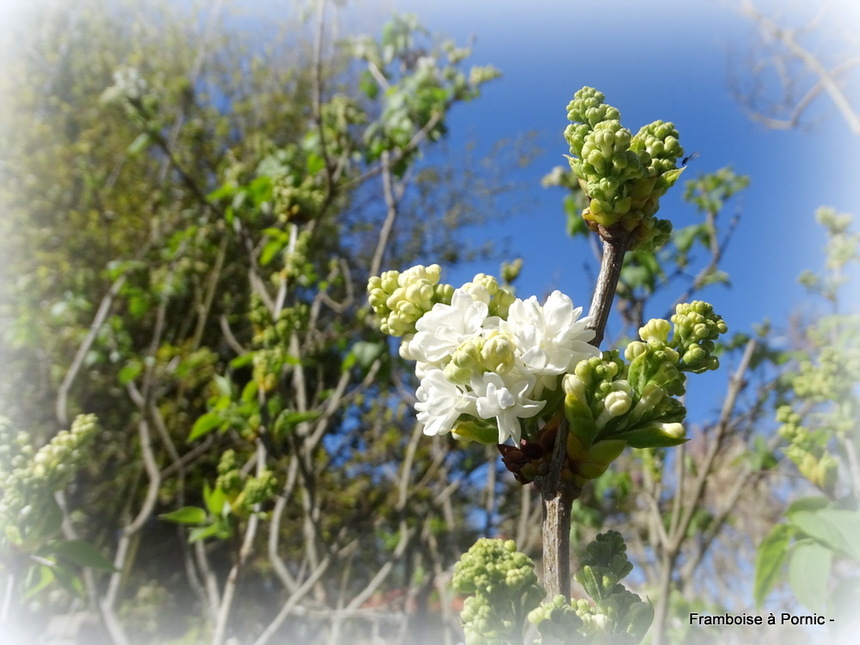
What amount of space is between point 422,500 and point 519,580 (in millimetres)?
2906

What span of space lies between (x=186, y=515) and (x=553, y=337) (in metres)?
1.36

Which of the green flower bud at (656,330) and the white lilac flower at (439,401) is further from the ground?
the green flower bud at (656,330)

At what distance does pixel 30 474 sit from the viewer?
3.84 ft

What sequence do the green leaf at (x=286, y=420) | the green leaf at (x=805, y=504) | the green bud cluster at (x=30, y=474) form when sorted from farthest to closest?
the green leaf at (x=286, y=420)
the green leaf at (x=805, y=504)
the green bud cluster at (x=30, y=474)

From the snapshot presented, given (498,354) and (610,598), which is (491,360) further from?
(610,598)

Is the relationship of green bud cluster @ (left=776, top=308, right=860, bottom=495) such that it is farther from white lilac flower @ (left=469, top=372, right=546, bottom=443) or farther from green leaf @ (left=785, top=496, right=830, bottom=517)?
white lilac flower @ (left=469, top=372, right=546, bottom=443)

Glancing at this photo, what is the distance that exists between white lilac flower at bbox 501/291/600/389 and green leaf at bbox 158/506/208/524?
127 cm

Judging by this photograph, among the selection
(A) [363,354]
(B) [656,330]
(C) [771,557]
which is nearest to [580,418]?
(B) [656,330]

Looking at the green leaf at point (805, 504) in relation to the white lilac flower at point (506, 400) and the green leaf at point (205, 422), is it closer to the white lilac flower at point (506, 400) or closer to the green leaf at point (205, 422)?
the white lilac flower at point (506, 400)

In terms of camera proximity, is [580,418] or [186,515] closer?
[580,418]

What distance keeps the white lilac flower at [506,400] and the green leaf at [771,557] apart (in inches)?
48.6

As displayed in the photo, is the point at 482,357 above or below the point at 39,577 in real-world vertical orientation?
above

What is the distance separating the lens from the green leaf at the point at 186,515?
153 centimetres

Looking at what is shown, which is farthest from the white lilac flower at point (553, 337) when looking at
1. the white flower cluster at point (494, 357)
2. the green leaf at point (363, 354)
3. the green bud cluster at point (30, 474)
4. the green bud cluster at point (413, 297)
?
the green leaf at point (363, 354)
